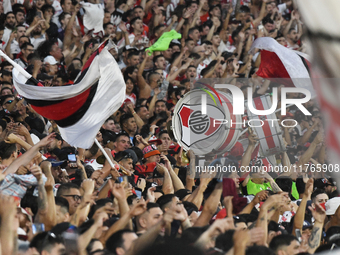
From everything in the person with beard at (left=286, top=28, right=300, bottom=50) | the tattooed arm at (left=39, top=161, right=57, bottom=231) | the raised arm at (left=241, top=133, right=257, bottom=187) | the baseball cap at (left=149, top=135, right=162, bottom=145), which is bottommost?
the person with beard at (left=286, top=28, right=300, bottom=50)

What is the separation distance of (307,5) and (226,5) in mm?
13092

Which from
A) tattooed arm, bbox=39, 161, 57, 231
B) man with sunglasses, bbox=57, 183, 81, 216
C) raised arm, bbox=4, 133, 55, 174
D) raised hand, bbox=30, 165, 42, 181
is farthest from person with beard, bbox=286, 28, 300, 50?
raised hand, bbox=30, 165, 42, 181

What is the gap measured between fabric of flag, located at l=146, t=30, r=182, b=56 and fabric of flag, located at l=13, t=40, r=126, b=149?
15.9ft

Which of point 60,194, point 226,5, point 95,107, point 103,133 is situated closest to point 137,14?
point 226,5

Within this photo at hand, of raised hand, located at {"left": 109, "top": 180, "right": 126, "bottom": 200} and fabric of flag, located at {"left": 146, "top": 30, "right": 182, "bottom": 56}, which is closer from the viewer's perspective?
raised hand, located at {"left": 109, "top": 180, "right": 126, "bottom": 200}

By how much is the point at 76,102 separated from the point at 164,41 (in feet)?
17.5

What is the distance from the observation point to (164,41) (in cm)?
1079

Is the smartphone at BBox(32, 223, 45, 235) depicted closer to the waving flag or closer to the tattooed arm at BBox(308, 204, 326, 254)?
the waving flag

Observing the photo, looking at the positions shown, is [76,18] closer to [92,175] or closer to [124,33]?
[124,33]

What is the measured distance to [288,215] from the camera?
21.7 ft

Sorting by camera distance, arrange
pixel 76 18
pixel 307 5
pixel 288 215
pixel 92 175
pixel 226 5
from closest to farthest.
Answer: pixel 307 5 < pixel 92 175 < pixel 288 215 < pixel 76 18 < pixel 226 5

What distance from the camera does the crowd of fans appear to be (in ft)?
12.0

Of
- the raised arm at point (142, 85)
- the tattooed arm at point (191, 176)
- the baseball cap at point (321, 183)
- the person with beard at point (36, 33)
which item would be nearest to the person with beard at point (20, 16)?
the person with beard at point (36, 33)
